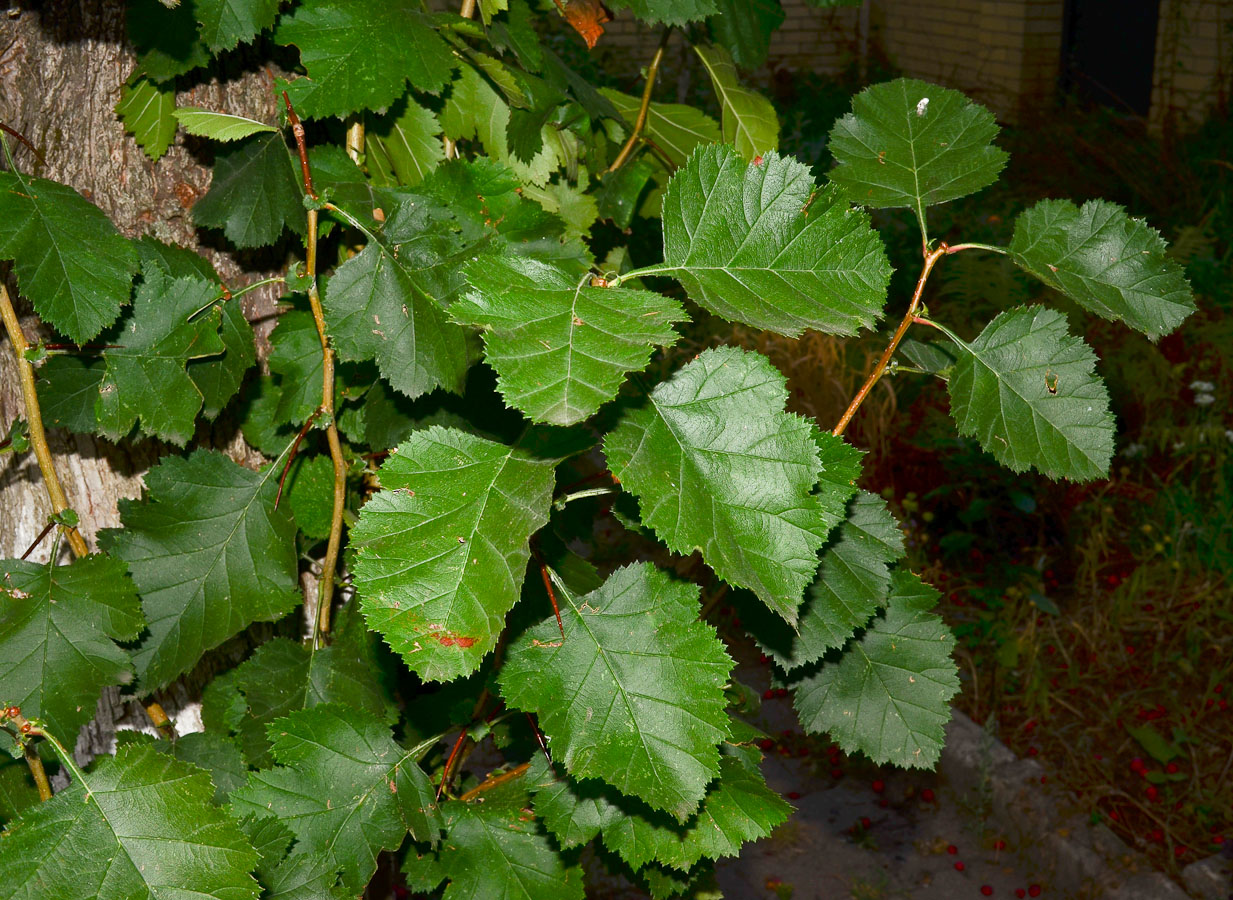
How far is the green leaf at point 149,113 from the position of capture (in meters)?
1.19

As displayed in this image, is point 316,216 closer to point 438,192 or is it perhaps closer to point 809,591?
point 438,192

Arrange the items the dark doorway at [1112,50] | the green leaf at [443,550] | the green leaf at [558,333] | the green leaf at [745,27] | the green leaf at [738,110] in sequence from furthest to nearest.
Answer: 1. the dark doorway at [1112,50]
2. the green leaf at [738,110]
3. the green leaf at [745,27]
4. the green leaf at [443,550]
5. the green leaf at [558,333]

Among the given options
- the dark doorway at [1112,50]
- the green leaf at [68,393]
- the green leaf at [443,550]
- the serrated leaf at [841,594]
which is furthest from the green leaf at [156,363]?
the dark doorway at [1112,50]

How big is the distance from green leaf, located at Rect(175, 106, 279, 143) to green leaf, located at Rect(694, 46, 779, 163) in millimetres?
628

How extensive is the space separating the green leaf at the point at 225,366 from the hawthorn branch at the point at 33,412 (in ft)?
0.53

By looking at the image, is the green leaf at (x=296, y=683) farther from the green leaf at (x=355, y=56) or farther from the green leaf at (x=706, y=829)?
the green leaf at (x=355, y=56)

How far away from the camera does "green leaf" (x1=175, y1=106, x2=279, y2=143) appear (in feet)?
3.60

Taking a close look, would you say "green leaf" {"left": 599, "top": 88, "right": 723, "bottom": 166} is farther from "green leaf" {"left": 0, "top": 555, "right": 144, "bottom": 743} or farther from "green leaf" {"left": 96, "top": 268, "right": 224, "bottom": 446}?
"green leaf" {"left": 0, "top": 555, "right": 144, "bottom": 743}

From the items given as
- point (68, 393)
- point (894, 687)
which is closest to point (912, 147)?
point (894, 687)

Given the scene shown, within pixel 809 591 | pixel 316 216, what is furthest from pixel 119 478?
pixel 809 591

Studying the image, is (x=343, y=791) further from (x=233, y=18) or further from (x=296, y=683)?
(x=233, y=18)

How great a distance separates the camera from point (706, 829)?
3.22 ft

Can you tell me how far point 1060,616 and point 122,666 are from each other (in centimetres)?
350

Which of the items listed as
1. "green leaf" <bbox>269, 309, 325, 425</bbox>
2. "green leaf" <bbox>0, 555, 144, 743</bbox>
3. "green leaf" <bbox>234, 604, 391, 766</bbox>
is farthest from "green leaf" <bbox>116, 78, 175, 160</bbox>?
"green leaf" <bbox>234, 604, 391, 766</bbox>
